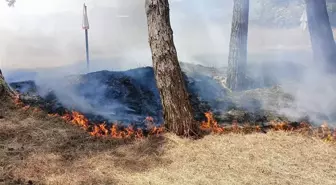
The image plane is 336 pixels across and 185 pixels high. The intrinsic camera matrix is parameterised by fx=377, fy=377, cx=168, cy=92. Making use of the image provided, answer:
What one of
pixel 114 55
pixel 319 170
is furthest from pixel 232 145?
pixel 114 55

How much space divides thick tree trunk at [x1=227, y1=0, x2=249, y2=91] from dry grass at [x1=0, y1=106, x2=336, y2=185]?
13.5 ft

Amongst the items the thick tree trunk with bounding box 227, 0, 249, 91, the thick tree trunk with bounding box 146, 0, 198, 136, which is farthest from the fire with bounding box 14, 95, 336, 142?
the thick tree trunk with bounding box 227, 0, 249, 91

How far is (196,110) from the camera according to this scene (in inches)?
316

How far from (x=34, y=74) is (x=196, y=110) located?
5610 mm

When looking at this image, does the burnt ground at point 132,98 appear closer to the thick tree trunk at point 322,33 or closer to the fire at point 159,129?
the fire at point 159,129

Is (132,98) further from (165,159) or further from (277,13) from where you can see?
(277,13)

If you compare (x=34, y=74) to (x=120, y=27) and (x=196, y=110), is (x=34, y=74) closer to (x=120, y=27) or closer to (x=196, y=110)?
(x=196, y=110)

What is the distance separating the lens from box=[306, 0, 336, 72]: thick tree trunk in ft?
33.0

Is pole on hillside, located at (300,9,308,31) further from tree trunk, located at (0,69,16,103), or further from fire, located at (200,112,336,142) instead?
tree trunk, located at (0,69,16,103)

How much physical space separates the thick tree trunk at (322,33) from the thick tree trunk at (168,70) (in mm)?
5678

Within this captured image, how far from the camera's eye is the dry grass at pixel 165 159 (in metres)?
4.68

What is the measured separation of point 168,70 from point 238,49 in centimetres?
450

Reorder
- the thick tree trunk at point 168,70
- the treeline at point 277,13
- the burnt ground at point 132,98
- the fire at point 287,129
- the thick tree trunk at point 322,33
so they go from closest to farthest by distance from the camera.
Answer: the thick tree trunk at point 168,70
the fire at point 287,129
the burnt ground at point 132,98
the thick tree trunk at point 322,33
the treeline at point 277,13

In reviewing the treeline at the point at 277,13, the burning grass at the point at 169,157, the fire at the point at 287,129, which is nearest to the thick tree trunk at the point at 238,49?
the fire at the point at 287,129
